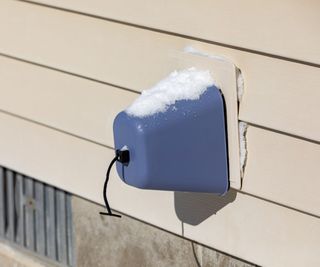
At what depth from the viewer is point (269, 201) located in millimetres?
3164

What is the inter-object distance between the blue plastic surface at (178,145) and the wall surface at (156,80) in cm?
12

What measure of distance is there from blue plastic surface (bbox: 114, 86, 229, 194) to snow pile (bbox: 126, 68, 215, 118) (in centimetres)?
2

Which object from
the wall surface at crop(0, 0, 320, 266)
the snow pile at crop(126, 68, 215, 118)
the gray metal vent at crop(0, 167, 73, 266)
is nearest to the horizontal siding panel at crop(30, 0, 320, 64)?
the wall surface at crop(0, 0, 320, 266)

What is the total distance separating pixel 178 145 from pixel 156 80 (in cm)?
44

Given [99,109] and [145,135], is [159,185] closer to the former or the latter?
[145,135]

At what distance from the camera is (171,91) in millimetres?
3020

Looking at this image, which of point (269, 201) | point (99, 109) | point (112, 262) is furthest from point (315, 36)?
point (112, 262)

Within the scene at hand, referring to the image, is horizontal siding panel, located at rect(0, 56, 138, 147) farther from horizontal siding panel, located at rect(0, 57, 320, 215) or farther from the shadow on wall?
the shadow on wall

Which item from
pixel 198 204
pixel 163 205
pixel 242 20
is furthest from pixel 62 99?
pixel 242 20

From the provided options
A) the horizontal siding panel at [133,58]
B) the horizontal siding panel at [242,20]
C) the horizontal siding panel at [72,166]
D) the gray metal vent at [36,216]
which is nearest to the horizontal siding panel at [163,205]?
the horizontal siding panel at [72,166]

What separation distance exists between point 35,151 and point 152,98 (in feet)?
4.00

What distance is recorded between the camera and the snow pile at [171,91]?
9.59 ft

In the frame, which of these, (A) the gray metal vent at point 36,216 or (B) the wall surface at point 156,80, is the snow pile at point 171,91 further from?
(A) the gray metal vent at point 36,216

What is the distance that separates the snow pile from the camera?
292 centimetres
